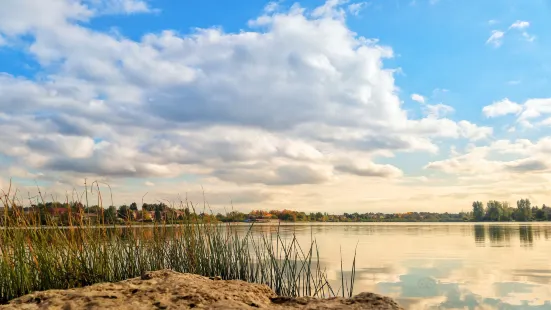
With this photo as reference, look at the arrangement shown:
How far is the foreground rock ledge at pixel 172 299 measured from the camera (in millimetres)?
2867

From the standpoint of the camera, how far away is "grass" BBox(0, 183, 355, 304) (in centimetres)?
581

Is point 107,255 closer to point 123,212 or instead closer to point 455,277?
point 123,212

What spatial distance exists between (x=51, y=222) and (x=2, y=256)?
2.64 ft

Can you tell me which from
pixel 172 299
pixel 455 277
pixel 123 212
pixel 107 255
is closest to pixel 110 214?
pixel 123 212

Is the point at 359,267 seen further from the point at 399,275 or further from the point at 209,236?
the point at 209,236

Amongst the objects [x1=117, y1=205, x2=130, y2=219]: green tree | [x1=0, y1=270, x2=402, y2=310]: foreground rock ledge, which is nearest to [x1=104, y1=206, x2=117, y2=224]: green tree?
[x1=117, y1=205, x2=130, y2=219]: green tree

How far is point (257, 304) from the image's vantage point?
2971 millimetres

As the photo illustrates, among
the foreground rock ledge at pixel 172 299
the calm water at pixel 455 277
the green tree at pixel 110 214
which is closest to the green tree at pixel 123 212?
the green tree at pixel 110 214

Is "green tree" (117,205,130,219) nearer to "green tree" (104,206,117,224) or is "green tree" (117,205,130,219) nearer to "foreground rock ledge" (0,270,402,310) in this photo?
"green tree" (104,206,117,224)

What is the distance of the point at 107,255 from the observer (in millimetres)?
6043

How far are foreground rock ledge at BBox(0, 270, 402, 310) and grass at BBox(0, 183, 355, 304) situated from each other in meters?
2.44

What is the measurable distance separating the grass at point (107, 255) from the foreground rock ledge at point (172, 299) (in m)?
2.44

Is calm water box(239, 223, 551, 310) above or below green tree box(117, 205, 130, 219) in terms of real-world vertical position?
below

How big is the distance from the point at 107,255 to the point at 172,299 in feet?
11.5
